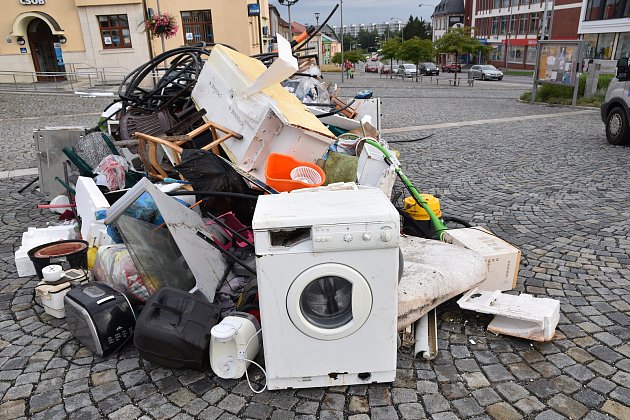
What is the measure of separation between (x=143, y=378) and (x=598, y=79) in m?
16.6

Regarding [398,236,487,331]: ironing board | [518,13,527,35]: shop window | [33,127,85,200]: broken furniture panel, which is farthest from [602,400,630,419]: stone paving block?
[518,13,527,35]: shop window

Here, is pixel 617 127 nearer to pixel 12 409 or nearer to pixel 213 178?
pixel 213 178

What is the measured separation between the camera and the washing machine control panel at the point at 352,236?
7.61ft

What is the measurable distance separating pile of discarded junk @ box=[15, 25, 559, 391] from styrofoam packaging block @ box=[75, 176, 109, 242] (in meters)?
0.02

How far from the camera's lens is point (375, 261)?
2398 mm

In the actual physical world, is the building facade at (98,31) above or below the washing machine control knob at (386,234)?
above

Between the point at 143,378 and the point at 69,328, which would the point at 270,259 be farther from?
the point at 69,328

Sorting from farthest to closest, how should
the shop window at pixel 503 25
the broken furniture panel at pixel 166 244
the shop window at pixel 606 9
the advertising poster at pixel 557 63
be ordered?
the shop window at pixel 503 25
the shop window at pixel 606 9
the advertising poster at pixel 557 63
the broken furniture panel at pixel 166 244

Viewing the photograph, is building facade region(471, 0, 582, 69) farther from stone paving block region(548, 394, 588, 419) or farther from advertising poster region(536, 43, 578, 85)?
stone paving block region(548, 394, 588, 419)

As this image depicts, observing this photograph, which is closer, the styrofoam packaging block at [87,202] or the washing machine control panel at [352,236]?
the washing machine control panel at [352,236]

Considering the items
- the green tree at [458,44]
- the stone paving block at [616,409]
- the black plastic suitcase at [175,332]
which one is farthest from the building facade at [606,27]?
the black plastic suitcase at [175,332]

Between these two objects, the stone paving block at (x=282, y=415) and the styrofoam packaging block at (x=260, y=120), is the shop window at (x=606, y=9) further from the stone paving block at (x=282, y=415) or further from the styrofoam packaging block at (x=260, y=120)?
the stone paving block at (x=282, y=415)

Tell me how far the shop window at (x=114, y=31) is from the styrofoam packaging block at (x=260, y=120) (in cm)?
2217

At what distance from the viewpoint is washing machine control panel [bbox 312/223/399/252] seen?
232cm
